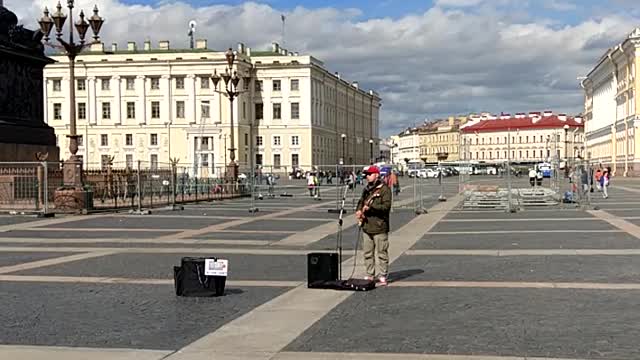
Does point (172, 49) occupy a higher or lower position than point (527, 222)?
higher

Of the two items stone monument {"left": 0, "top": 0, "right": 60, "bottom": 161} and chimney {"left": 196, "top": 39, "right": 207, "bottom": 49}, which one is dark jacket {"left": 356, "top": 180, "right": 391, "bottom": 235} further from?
chimney {"left": 196, "top": 39, "right": 207, "bottom": 49}

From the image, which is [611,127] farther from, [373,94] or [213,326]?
[213,326]

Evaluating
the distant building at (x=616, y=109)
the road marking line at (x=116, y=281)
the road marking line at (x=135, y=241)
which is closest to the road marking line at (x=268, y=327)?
the road marking line at (x=116, y=281)

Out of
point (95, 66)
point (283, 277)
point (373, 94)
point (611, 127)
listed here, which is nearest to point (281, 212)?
point (283, 277)

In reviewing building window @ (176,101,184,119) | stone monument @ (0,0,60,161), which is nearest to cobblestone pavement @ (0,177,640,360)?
stone monument @ (0,0,60,161)

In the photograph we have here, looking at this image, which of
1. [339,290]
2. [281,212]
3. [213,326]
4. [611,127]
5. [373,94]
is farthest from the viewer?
[373,94]

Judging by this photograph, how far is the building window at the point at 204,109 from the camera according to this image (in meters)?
130

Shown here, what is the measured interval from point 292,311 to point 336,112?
143277 millimetres

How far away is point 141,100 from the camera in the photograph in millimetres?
132750

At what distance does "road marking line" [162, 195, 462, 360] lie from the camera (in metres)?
7.97

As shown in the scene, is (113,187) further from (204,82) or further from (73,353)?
(204,82)

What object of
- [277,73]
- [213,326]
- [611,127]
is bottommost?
[213,326]

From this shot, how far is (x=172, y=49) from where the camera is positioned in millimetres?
140125

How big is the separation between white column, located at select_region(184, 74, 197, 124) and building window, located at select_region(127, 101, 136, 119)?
8.77 metres
